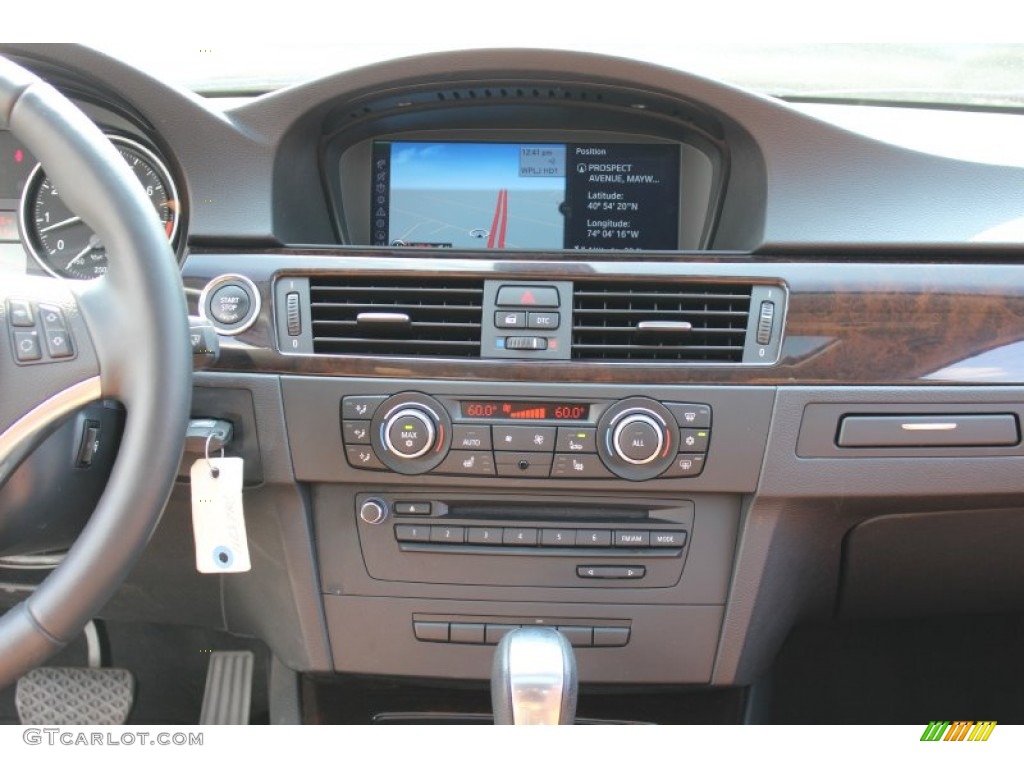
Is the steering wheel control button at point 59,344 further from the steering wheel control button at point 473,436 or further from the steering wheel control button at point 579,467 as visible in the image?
the steering wheel control button at point 579,467

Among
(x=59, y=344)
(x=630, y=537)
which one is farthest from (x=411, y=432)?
(x=59, y=344)

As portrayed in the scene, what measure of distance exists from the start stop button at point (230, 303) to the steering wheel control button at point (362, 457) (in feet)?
0.85

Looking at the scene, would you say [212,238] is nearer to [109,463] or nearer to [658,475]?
[109,463]

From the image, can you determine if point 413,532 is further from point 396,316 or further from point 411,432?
point 396,316

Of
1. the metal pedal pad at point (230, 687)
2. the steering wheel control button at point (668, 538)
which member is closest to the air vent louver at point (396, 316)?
the steering wheel control button at point (668, 538)

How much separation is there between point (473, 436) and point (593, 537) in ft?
0.89

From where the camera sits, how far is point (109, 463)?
135 cm

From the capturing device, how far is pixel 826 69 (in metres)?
1.87

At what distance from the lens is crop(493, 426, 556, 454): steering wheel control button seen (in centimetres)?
146

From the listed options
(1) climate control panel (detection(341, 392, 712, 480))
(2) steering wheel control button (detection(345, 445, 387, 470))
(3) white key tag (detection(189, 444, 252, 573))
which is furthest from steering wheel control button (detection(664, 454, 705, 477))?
(3) white key tag (detection(189, 444, 252, 573))

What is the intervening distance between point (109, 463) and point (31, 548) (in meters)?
0.15

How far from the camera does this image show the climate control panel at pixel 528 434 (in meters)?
1.46

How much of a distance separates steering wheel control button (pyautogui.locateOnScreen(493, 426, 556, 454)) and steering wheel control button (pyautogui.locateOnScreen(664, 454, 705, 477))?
20cm

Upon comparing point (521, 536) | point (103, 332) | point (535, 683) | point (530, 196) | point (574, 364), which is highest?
point (530, 196)
